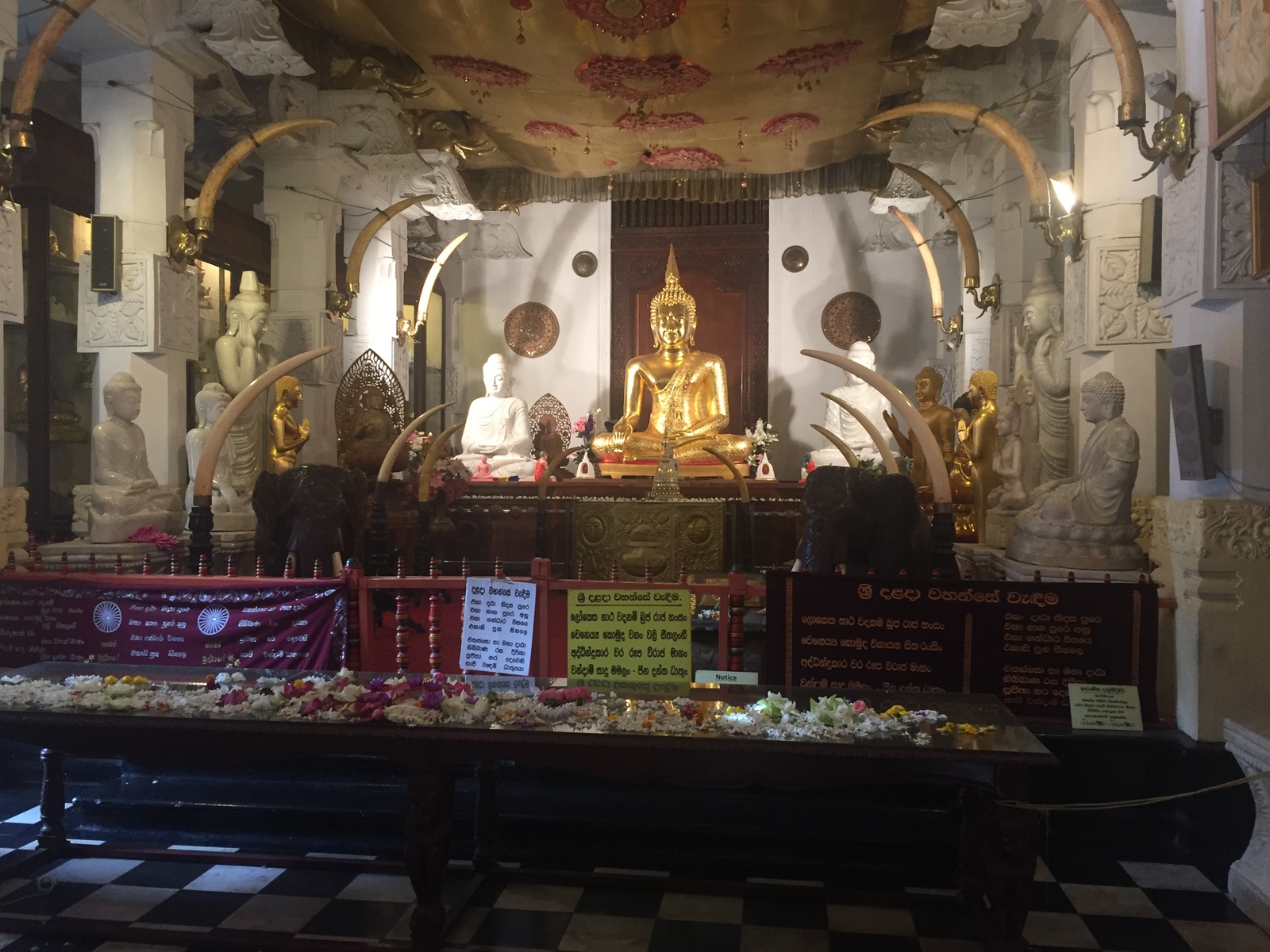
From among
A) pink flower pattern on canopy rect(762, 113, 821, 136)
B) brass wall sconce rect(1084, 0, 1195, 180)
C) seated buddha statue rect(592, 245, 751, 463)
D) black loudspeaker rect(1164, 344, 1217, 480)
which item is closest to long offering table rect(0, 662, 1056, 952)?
black loudspeaker rect(1164, 344, 1217, 480)

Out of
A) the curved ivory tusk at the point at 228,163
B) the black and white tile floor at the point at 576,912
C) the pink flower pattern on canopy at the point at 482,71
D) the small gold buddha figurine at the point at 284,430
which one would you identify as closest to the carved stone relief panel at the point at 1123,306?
the black and white tile floor at the point at 576,912

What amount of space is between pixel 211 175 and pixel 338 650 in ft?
13.4

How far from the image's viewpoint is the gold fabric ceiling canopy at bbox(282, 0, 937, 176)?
6156mm

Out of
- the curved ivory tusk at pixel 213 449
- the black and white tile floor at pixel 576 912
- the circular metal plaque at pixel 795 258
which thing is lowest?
the black and white tile floor at pixel 576 912

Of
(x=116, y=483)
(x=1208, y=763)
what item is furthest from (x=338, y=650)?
(x=1208, y=763)

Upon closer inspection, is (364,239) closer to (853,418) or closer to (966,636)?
(853,418)

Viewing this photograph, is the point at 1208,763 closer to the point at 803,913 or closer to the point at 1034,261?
the point at 803,913

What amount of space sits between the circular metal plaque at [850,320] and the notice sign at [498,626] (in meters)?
9.62

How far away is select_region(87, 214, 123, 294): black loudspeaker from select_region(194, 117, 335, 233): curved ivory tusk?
515 millimetres

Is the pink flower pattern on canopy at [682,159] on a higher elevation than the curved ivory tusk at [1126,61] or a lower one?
higher

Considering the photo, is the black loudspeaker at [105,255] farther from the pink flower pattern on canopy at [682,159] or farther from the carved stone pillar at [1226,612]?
the carved stone pillar at [1226,612]

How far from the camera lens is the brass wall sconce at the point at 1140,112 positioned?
147 inches

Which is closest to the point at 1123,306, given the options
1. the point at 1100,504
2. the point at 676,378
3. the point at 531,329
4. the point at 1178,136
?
the point at 1100,504

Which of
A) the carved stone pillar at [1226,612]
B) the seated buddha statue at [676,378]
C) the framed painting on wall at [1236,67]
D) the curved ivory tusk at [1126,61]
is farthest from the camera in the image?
the seated buddha statue at [676,378]
